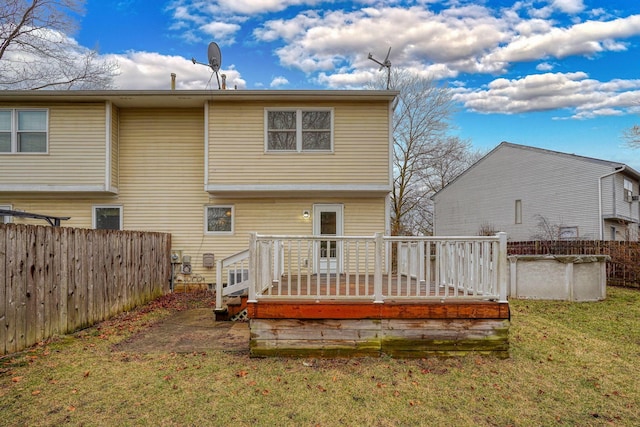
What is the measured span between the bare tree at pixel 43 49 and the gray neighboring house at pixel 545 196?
20132 millimetres

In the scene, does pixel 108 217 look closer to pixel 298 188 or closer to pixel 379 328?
pixel 298 188

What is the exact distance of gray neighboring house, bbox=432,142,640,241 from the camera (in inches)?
585

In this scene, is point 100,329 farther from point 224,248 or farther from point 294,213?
point 294,213

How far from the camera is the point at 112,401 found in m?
3.31

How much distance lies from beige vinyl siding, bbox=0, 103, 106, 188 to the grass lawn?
5.58 m

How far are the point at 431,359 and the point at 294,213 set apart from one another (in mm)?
5926

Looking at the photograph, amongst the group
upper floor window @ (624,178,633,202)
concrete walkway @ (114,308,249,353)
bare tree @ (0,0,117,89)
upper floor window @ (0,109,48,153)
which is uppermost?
bare tree @ (0,0,117,89)

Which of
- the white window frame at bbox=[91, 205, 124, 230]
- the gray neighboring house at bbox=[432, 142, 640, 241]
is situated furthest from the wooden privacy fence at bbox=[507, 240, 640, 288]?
the white window frame at bbox=[91, 205, 124, 230]

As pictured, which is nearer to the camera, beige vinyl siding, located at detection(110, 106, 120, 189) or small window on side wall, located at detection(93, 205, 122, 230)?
→ beige vinyl siding, located at detection(110, 106, 120, 189)

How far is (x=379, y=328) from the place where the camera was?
4438mm

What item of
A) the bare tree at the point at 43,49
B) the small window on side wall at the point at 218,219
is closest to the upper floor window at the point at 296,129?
the small window on side wall at the point at 218,219

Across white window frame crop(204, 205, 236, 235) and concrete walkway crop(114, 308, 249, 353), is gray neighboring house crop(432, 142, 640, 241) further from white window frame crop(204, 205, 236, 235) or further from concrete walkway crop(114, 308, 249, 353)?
concrete walkway crop(114, 308, 249, 353)

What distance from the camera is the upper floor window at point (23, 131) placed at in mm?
9055

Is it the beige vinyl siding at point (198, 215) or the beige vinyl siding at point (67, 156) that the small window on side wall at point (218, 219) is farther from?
the beige vinyl siding at point (67, 156)
